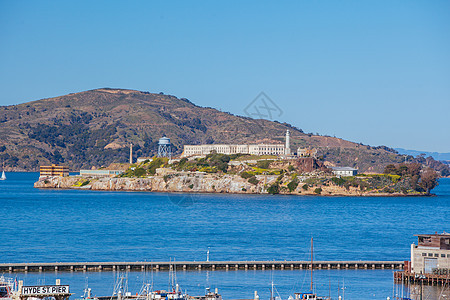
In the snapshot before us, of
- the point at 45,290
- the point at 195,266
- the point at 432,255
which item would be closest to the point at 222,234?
the point at 195,266

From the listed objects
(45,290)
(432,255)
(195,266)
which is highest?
(45,290)

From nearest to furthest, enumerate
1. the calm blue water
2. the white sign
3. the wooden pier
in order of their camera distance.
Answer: the white sign, the calm blue water, the wooden pier

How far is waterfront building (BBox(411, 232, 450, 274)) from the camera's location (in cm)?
6038

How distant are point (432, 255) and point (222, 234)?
3918cm

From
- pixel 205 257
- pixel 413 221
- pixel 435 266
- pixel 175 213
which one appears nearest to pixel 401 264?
pixel 435 266

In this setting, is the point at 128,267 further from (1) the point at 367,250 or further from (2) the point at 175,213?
(2) the point at 175,213

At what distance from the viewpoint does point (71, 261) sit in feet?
232

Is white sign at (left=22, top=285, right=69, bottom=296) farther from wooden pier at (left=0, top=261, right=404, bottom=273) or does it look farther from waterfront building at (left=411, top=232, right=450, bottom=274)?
waterfront building at (left=411, top=232, right=450, bottom=274)

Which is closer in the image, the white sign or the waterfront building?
the white sign

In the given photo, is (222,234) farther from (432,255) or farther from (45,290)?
(45,290)

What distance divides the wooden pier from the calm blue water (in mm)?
1910

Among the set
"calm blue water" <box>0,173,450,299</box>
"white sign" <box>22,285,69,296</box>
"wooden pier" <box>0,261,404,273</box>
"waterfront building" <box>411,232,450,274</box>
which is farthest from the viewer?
"wooden pier" <box>0,261,404,273</box>

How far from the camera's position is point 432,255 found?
199 ft

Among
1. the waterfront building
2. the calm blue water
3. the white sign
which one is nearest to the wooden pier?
the calm blue water
